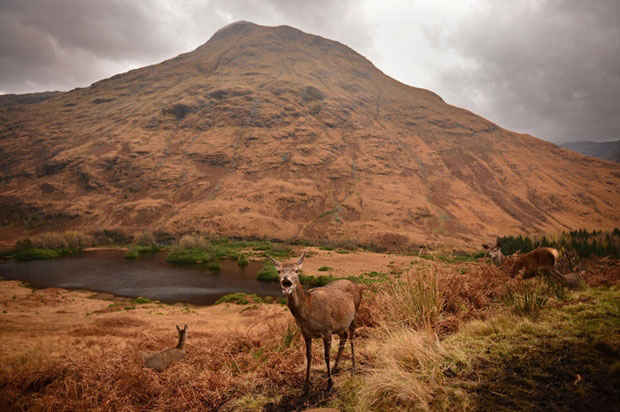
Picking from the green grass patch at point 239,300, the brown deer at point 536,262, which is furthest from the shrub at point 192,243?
the brown deer at point 536,262

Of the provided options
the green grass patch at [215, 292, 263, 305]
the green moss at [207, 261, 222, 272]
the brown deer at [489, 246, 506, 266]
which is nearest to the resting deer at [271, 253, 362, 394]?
the brown deer at [489, 246, 506, 266]

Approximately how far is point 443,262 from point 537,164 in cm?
11056

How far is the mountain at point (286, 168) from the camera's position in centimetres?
6475

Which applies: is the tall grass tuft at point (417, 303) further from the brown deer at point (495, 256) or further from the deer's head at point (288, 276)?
the brown deer at point (495, 256)

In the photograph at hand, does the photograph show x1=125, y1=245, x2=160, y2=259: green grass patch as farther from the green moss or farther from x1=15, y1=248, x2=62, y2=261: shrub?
the green moss

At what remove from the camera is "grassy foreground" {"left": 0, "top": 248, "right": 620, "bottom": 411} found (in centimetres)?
204

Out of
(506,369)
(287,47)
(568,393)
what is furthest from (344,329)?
(287,47)

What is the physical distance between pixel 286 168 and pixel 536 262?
251 ft

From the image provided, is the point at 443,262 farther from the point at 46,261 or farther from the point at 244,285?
the point at 46,261

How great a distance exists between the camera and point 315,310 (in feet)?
11.2

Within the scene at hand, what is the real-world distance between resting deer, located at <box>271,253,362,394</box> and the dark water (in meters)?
26.9

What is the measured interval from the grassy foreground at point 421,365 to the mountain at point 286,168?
170 feet

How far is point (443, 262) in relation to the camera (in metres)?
6.61

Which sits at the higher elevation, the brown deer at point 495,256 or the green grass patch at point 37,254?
the brown deer at point 495,256
